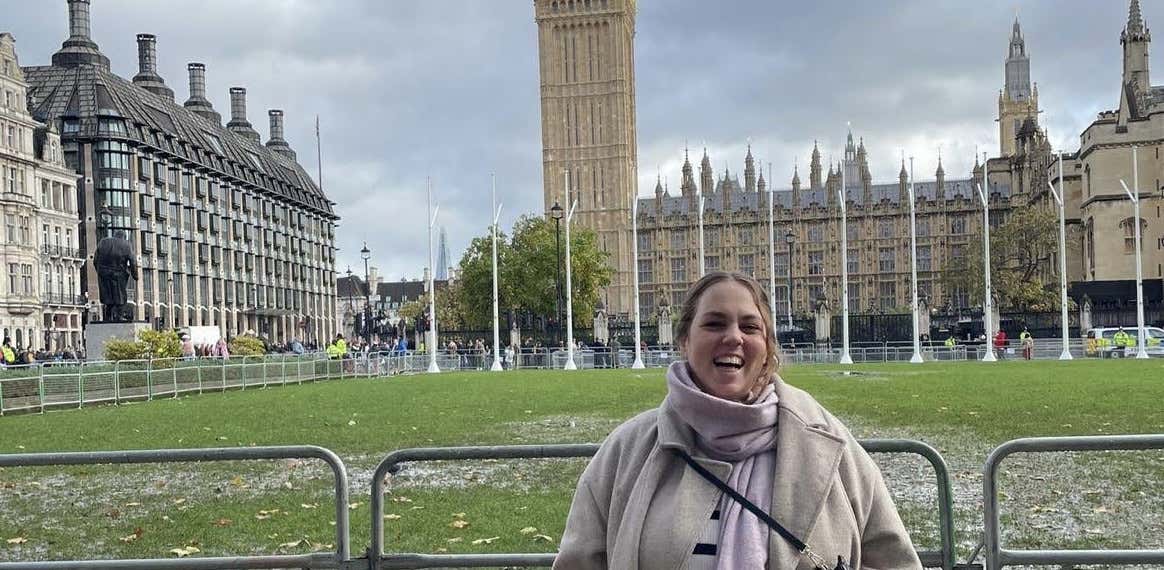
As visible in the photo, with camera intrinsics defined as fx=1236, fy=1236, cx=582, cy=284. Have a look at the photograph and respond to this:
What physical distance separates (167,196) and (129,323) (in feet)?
155

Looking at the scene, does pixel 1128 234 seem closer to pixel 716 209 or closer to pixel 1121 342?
pixel 1121 342

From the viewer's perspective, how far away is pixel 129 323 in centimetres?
3344

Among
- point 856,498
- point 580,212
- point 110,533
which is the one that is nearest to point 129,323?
point 110,533

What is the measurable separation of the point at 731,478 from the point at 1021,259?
7739 cm

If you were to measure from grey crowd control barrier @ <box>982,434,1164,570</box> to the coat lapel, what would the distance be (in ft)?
7.59

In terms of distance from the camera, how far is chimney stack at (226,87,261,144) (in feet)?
371

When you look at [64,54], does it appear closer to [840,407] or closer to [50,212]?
[50,212]

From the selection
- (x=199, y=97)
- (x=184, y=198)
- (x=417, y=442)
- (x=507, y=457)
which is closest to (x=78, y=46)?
(x=184, y=198)

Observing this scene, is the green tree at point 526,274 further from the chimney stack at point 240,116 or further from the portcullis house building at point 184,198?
the chimney stack at point 240,116

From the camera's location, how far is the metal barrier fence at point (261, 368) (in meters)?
24.6

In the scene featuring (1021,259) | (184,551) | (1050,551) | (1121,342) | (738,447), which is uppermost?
(1021,259)

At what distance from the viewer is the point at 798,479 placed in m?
3.39

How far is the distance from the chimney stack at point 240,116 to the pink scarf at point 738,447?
11048 cm

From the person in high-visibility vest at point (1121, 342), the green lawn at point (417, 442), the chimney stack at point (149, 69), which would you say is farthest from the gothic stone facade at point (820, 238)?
the green lawn at point (417, 442)
